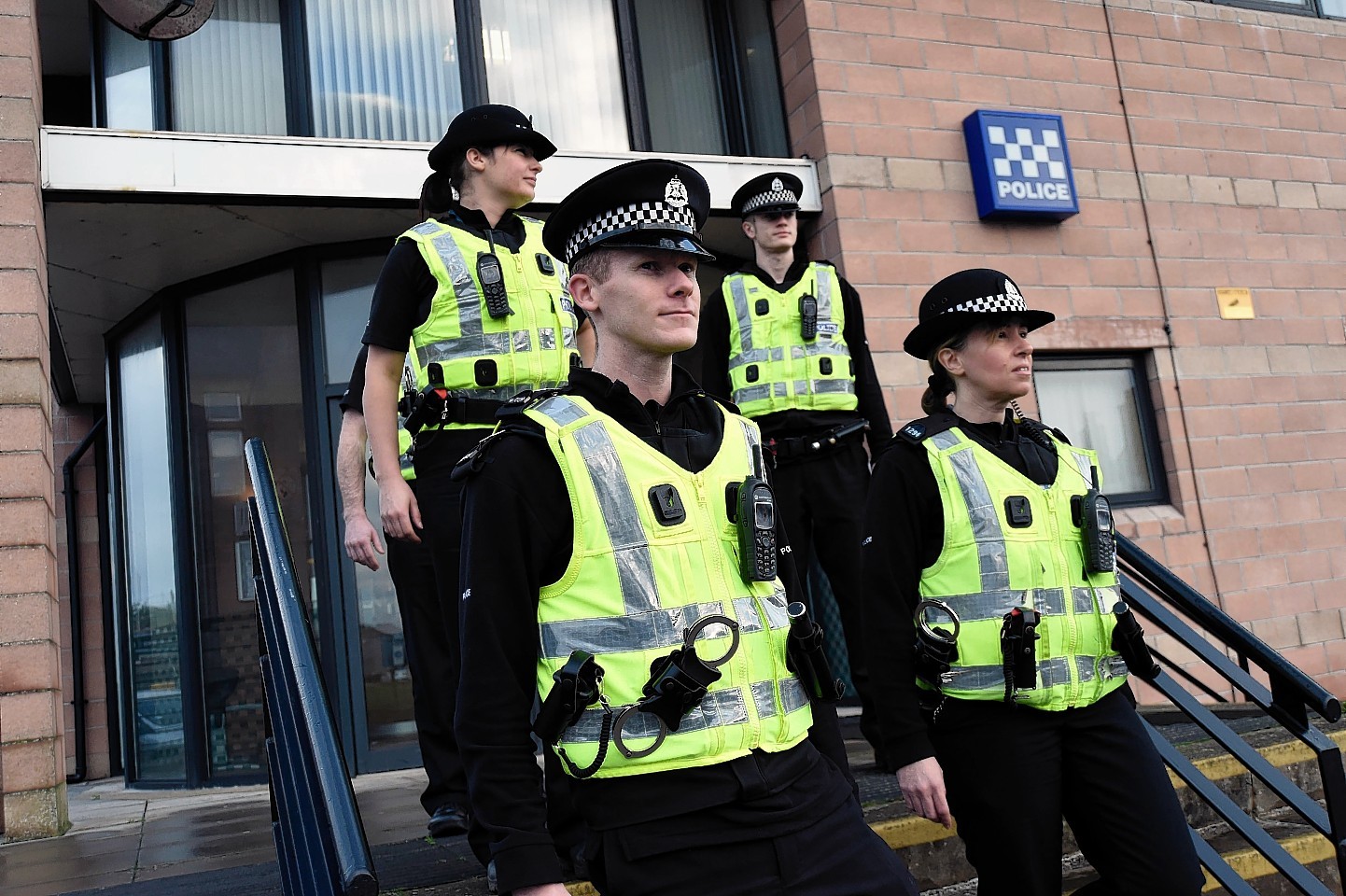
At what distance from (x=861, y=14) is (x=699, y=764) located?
6.59 meters

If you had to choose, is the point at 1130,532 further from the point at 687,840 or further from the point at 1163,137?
the point at 687,840

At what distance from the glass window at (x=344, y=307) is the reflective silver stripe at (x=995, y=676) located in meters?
5.21

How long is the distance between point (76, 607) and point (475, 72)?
583 cm

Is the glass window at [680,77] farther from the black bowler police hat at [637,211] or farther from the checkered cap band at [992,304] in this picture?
the black bowler police hat at [637,211]

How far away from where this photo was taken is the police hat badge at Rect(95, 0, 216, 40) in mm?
4852

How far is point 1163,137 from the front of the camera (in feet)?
26.2

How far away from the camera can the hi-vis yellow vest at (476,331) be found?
3.11 meters

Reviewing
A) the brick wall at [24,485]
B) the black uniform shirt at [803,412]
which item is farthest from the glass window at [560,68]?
the black uniform shirt at [803,412]

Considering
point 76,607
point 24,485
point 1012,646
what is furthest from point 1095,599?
point 76,607

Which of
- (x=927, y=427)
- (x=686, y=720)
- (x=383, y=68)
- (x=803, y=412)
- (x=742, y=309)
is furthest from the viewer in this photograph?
(x=383, y=68)

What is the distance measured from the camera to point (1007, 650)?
2.60 m

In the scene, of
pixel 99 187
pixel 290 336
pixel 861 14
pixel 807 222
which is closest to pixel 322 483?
pixel 290 336

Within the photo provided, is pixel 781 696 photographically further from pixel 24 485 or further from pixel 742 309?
pixel 24 485

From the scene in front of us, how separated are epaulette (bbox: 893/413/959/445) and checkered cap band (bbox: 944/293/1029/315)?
29cm
